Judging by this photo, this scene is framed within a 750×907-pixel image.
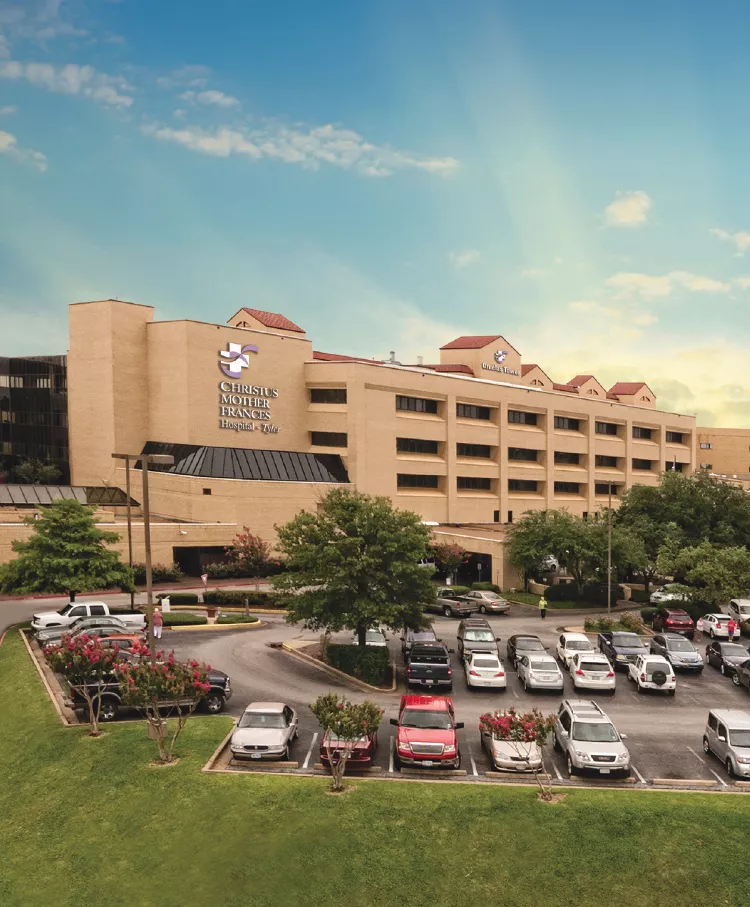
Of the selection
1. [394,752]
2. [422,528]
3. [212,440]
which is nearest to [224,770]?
[394,752]

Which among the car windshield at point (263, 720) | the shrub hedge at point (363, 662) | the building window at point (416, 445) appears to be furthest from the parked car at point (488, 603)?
the car windshield at point (263, 720)

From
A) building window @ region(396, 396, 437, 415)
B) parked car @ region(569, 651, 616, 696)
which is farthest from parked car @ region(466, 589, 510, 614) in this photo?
building window @ region(396, 396, 437, 415)

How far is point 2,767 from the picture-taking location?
1033 inches

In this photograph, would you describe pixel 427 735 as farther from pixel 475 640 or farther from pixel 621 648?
pixel 621 648

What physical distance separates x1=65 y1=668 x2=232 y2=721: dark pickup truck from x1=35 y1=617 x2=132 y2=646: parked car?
7278 mm

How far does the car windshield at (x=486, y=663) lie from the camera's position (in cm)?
3253

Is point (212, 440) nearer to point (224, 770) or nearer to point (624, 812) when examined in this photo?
point (224, 770)

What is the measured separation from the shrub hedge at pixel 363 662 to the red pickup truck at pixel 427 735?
944cm

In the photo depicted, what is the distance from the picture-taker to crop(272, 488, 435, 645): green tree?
34.8 m

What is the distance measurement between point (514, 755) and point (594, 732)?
2532 millimetres

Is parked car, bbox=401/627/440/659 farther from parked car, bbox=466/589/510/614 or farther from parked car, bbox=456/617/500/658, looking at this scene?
parked car, bbox=466/589/510/614

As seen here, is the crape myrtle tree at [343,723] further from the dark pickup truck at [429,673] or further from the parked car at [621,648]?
the parked car at [621,648]

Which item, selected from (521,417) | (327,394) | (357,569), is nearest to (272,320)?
(327,394)

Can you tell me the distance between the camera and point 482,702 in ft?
100
